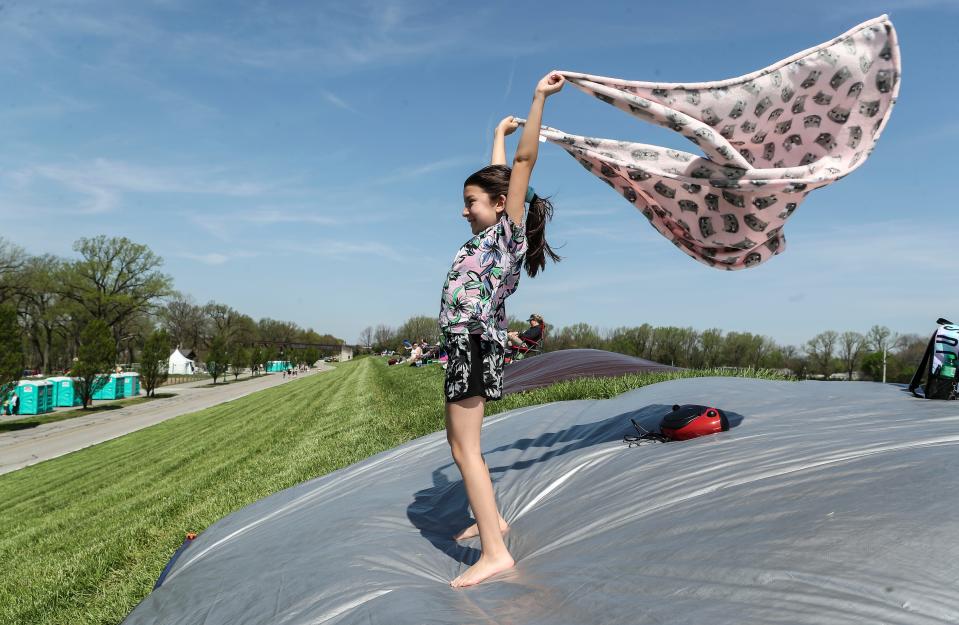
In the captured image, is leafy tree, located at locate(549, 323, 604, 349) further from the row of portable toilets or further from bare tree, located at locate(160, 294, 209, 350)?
bare tree, located at locate(160, 294, 209, 350)

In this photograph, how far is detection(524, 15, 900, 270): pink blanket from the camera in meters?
2.67

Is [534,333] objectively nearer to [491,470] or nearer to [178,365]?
[491,470]

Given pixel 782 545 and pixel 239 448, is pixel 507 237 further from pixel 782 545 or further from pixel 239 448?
pixel 239 448

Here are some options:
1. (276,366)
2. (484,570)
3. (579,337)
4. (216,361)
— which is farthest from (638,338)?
(276,366)

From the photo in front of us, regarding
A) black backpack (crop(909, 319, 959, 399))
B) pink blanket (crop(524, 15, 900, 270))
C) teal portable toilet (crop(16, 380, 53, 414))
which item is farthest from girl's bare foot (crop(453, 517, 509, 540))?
teal portable toilet (crop(16, 380, 53, 414))

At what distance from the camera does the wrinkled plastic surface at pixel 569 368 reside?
865 centimetres

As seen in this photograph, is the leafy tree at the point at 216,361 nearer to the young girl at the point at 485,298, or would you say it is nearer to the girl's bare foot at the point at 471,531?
the girl's bare foot at the point at 471,531

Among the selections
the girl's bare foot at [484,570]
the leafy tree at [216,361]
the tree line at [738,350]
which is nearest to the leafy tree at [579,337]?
the tree line at [738,350]

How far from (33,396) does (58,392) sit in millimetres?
3484

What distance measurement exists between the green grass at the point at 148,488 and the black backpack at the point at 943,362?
330 centimetres

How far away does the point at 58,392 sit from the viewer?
2881 centimetres

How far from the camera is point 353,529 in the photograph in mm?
2541

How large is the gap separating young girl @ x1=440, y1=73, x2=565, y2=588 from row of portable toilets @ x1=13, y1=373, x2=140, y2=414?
28204 mm

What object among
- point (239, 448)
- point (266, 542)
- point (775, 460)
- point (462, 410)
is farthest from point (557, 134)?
point (239, 448)
